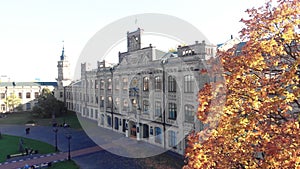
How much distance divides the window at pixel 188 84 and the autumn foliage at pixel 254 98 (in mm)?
16594

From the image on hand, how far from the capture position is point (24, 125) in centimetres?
5047

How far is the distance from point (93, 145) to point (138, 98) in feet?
30.4

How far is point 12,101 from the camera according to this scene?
6756 centimetres

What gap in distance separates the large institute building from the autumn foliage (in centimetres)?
1174

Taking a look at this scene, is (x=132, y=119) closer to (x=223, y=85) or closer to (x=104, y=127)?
(x=104, y=127)

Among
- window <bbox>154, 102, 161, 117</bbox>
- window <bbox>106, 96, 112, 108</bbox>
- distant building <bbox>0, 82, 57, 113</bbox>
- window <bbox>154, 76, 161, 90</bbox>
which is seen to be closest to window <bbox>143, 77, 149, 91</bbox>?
window <bbox>154, 76, 161, 90</bbox>

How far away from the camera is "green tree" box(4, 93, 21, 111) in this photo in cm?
6731

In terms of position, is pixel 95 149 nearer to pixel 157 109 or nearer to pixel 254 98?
pixel 157 109

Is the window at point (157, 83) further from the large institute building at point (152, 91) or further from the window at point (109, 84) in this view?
A: the window at point (109, 84)

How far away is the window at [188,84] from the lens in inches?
1034

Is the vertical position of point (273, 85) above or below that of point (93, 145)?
above

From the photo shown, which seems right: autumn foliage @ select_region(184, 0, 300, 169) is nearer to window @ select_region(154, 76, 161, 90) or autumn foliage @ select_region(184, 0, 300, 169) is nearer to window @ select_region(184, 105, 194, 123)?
window @ select_region(184, 105, 194, 123)

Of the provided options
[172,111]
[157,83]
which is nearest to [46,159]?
[172,111]

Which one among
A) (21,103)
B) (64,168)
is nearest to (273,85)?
(64,168)
